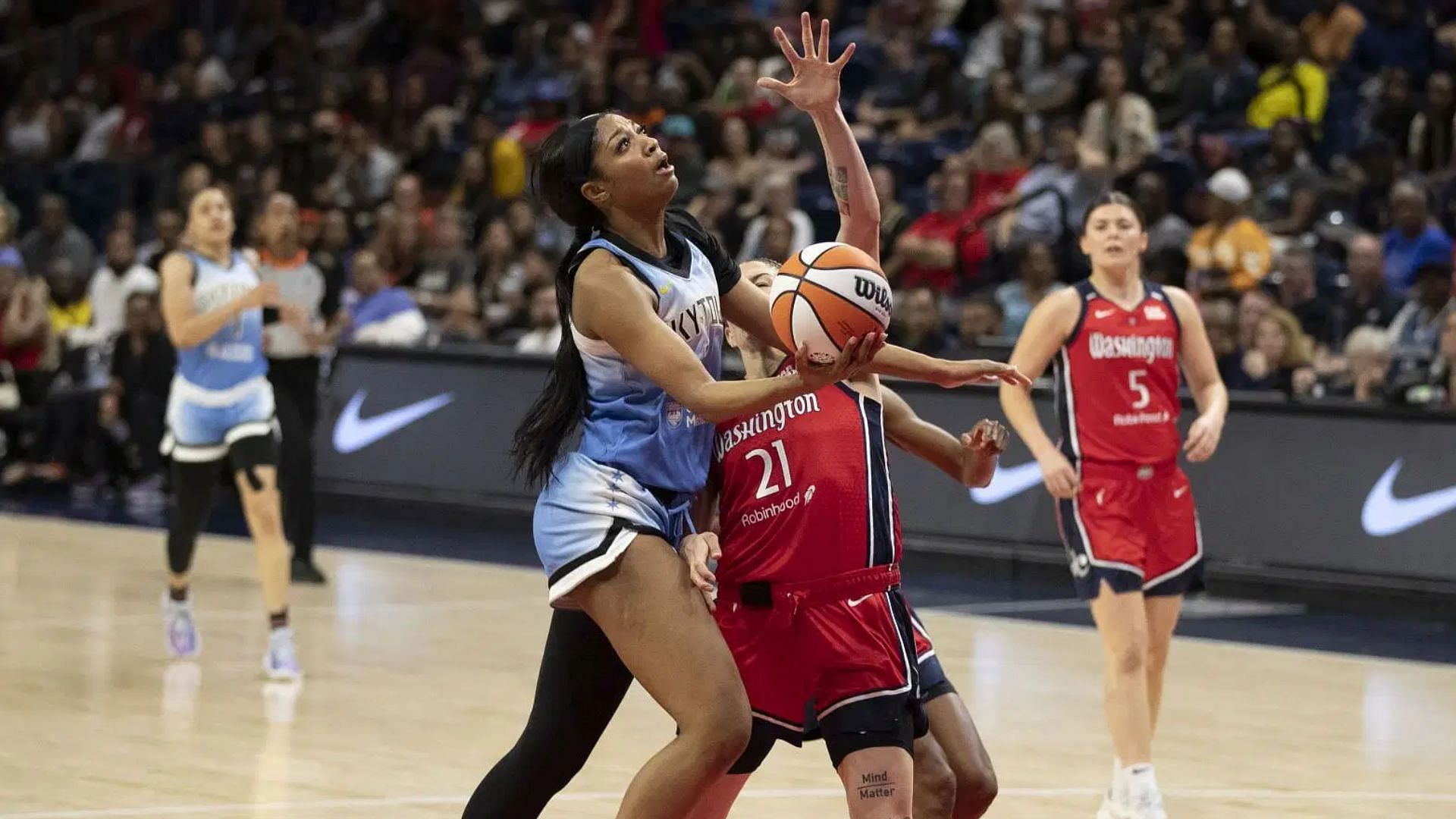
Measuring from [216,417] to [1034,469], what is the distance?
4791 mm

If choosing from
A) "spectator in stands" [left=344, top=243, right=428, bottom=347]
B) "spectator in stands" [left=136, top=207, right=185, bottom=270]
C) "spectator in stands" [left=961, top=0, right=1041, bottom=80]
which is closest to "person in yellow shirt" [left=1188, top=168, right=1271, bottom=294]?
"spectator in stands" [left=961, top=0, right=1041, bottom=80]

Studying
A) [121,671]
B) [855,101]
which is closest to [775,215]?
[855,101]

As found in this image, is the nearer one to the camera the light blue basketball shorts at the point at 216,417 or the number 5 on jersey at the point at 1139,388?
the number 5 on jersey at the point at 1139,388

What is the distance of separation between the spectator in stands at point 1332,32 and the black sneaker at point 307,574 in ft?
25.4

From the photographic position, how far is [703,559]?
4574mm

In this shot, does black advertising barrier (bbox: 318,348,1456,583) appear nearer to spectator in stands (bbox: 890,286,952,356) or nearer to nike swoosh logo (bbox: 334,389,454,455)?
nike swoosh logo (bbox: 334,389,454,455)

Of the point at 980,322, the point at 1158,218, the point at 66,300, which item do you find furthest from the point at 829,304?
the point at 66,300

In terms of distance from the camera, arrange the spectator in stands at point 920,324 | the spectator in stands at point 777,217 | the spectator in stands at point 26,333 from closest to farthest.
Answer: the spectator in stands at point 920,324
the spectator in stands at point 777,217
the spectator in stands at point 26,333

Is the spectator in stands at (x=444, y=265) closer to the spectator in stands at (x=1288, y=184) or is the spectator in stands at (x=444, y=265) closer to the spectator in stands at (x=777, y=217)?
the spectator in stands at (x=777, y=217)

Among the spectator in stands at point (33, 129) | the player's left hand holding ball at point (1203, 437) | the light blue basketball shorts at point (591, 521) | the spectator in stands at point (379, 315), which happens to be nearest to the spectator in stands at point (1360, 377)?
the player's left hand holding ball at point (1203, 437)

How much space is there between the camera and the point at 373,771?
7195 mm

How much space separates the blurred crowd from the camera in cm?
1315

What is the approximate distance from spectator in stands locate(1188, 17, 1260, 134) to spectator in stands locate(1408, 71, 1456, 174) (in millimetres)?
1296

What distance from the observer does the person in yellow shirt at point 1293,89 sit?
48.2 feet
